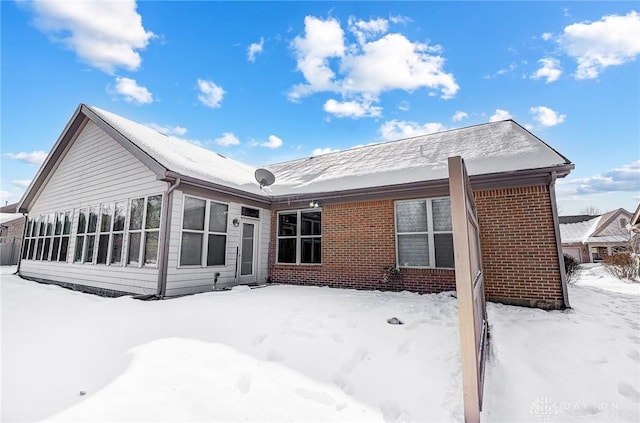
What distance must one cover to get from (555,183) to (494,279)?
2.45 m

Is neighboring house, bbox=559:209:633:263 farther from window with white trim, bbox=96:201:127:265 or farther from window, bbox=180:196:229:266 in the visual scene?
window with white trim, bbox=96:201:127:265

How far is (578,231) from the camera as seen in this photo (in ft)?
97.2

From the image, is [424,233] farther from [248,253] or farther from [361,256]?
[248,253]

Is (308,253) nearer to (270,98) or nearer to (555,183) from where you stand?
(555,183)

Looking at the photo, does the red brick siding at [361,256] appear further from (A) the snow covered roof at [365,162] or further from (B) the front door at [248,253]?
(B) the front door at [248,253]

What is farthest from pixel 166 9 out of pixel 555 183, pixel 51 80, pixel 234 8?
pixel 555 183

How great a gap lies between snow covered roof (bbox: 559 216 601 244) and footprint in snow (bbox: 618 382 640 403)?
32274 mm

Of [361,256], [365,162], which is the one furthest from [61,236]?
[365,162]

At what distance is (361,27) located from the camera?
945cm

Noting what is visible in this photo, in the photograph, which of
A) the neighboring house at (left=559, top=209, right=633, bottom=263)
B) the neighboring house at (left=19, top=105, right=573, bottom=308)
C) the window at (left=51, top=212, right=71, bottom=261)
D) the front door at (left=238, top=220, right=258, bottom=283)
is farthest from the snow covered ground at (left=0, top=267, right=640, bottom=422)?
the neighboring house at (left=559, top=209, right=633, bottom=263)

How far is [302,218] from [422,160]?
4.11 m

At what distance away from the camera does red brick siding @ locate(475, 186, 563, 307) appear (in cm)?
595

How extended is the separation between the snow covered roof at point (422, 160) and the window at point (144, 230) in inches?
142

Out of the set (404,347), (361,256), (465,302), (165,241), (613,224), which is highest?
(613,224)
